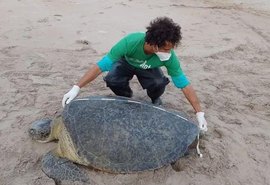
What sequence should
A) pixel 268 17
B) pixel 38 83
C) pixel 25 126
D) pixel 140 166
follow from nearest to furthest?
1. pixel 140 166
2. pixel 25 126
3. pixel 38 83
4. pixel 268 17

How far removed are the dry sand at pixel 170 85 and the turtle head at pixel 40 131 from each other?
0.06m

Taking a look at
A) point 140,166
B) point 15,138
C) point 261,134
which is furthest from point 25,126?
point 261,134

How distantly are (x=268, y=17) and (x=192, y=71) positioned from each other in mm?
2531

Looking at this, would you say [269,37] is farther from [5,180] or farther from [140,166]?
[5,180]

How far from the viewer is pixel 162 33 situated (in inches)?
107

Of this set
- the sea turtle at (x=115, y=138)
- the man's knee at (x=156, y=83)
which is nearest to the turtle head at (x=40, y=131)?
the sea turtle at (x=115, y=138)

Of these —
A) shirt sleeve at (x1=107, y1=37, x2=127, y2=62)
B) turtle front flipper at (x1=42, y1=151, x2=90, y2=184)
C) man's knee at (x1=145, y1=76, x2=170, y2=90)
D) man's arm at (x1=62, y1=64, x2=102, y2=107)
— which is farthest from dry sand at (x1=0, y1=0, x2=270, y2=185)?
shirt sleeve at (x1=107, y1=37, x2=127, y2=62)

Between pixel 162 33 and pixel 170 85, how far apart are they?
1309 mm

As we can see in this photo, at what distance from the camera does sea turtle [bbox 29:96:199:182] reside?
8.66ft

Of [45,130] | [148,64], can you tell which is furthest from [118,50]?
[45,130]

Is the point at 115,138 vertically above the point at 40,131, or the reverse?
the point at 115,138

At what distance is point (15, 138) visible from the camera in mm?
3070

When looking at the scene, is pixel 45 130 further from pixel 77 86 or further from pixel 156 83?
pixel 156 83

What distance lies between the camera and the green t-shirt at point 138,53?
117 inches
